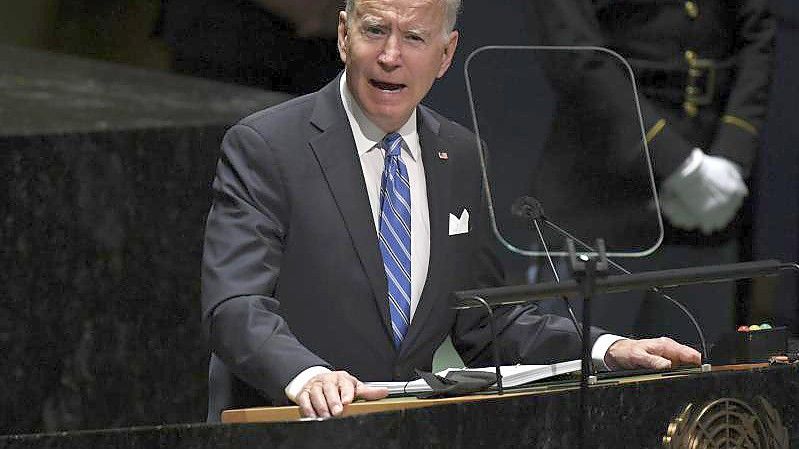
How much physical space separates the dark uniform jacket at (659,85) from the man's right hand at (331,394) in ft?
5.76

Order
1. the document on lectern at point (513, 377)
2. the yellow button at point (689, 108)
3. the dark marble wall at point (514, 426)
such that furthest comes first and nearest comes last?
the yellow button at point (689, 108), the document on lectern at point (513, 377), the dark marble wall at point (514, 426)

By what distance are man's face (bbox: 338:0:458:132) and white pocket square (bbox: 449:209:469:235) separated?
20 cm

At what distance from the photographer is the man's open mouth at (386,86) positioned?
9.34 feet

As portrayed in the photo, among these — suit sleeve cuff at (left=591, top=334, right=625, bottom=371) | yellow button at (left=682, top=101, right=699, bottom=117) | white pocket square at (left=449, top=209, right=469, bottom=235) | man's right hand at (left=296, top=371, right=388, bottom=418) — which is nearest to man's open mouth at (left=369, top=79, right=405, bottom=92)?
white pocket square at (left=449, top=209, right=469, bottom=235)

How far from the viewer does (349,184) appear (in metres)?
2.79

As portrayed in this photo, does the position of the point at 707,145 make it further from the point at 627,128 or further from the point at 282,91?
the point at 282,91

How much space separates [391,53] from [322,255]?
0.36 meters

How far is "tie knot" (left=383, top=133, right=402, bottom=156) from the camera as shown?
9.37 ft

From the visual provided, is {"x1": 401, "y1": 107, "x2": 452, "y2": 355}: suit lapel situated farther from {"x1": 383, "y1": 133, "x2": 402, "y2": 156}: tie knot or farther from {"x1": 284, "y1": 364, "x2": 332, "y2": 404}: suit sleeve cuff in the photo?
{"x1": 284, "y1": 364, "x2": 332, "y2": 404}: suit sleeve cuff

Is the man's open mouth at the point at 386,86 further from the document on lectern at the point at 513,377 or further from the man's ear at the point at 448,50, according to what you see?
the document on lectern at the point at 513,377

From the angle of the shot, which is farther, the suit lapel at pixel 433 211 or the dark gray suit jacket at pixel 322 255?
the suit lapel at pixel 433 211

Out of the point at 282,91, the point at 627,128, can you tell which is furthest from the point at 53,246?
the point at 627,128

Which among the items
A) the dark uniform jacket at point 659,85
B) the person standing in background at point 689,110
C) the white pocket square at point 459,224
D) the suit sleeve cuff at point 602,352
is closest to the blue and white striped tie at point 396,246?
the white pocket square at point 459,224

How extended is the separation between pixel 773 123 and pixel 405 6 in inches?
78.7
